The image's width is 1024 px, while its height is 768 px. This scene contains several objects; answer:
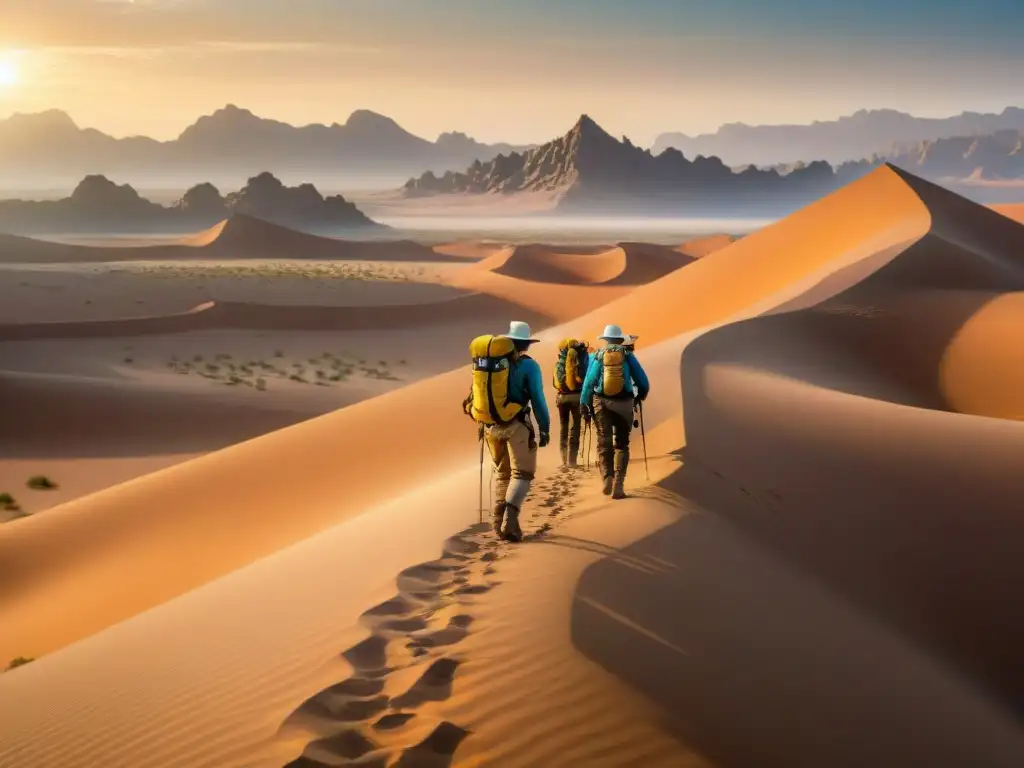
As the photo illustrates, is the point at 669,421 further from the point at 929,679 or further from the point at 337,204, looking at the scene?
the point at 337,204

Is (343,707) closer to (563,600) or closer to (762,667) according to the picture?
(563,600)

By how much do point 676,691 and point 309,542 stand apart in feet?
16.6

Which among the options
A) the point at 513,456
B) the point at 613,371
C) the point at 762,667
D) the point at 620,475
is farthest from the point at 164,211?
the point at 762,667

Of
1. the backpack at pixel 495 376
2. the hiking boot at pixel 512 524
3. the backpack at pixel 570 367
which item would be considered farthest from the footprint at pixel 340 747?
the backpack at pixel 570 367

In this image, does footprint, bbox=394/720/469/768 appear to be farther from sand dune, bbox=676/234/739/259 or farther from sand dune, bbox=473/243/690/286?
sand dune, bbox=676/234/739/259

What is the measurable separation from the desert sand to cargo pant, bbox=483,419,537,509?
43cm

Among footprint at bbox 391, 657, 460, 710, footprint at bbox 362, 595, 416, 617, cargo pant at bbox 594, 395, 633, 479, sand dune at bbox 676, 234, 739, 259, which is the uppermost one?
cargo pant at bbox 594, 395, 633, 479

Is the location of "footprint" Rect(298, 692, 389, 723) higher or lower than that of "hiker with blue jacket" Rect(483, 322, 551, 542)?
lower

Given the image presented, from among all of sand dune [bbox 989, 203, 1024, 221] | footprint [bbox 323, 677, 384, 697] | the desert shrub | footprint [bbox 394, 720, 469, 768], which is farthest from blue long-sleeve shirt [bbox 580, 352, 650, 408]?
sand dune [bbox 989, 203, 1024, 221]

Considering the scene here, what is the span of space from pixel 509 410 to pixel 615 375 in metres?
1.41

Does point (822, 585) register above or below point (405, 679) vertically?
below

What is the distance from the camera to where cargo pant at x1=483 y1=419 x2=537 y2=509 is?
7.25 meters

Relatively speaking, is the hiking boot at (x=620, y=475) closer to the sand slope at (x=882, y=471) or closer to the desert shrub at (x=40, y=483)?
the sand slope at (x=882, y=471)

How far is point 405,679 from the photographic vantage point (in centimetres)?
495
